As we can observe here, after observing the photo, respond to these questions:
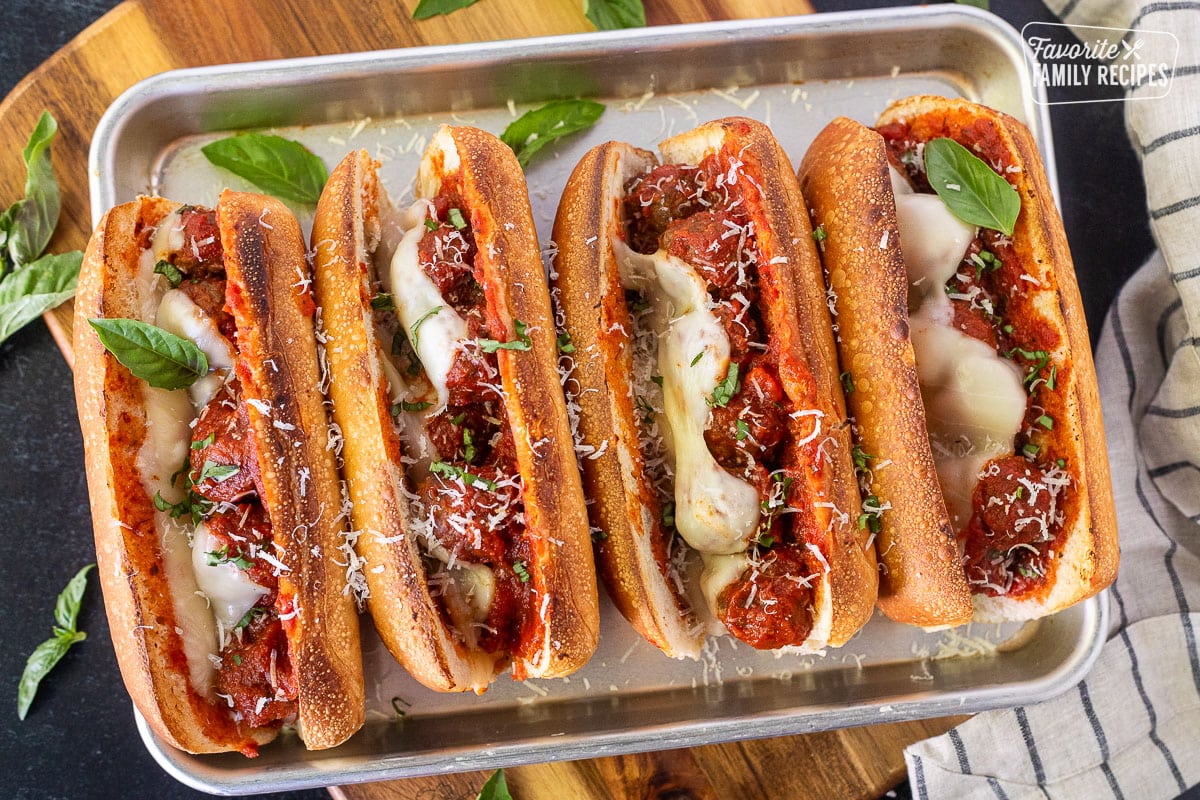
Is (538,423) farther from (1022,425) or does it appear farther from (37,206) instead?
(37,206)

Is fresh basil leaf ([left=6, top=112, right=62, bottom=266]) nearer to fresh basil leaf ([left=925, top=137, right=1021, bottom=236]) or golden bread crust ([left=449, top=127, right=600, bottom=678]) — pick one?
golden bread crust ([left=449, top=127, right=600, bottom=678])

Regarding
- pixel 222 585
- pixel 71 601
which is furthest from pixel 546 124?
pixel 71 601

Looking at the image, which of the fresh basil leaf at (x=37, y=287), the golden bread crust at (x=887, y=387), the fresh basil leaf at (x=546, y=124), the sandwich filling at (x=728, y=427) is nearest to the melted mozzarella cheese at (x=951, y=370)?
the golden bread crust at (x=887, y=387)

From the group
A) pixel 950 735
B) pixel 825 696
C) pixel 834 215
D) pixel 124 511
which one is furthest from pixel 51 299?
pixel 950 735

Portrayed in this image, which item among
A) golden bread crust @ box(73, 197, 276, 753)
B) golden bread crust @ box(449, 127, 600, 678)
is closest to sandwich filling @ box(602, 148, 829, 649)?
golden bread crust @ box(449, 127, 600, 678)

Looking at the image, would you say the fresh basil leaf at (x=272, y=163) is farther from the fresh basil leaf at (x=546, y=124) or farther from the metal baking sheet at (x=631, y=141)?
the fresh basil leaf at (x=546, y=124)

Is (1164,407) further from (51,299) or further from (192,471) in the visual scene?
(51,299)
